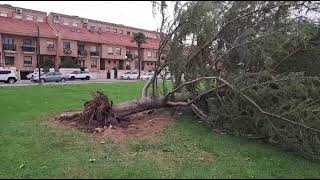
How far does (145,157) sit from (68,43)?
54.1 metres

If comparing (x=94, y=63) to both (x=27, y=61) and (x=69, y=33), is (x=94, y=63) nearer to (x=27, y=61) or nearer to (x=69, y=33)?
(x=69, y=33)

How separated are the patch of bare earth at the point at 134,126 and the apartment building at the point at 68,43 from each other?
1289 inches

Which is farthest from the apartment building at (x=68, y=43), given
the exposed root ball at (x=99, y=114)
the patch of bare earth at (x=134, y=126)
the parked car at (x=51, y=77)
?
the exposed root ball at (x=99, y=114)

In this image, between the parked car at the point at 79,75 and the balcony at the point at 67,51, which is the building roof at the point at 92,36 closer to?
the balcony at the point at 67,51

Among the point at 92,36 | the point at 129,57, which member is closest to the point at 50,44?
the point at 92,36

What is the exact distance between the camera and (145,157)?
7.68 meters

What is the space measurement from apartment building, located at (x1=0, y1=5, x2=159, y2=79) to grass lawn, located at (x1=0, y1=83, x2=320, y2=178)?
3537cm

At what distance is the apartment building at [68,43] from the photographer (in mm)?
49781

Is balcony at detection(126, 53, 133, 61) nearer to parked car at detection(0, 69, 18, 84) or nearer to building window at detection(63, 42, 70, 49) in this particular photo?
building window at detection(63, 42, 70, 49)

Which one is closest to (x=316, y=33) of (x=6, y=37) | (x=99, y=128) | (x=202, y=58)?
(x=202, y=58)

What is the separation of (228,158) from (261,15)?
3937 millimetres

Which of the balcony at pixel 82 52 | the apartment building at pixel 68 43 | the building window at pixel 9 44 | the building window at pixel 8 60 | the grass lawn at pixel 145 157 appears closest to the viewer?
the grass lawn at pixel 145 157

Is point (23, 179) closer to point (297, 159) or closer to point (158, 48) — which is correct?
point (297, 159)

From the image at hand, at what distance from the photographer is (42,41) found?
55.8m
